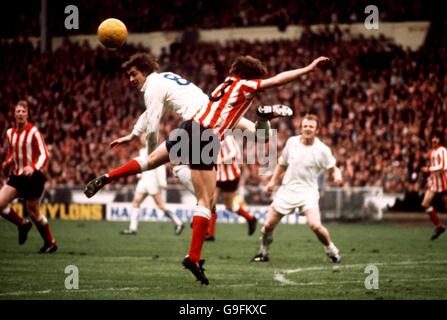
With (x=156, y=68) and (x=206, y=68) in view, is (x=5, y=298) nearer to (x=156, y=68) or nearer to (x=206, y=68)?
(x=156, y=68)

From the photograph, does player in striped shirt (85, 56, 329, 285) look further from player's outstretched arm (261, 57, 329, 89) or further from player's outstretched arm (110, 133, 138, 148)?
player's outstretched arm (110, 133, 138, 148)

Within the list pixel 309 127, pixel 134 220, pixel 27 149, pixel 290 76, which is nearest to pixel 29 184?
pixel 27 149

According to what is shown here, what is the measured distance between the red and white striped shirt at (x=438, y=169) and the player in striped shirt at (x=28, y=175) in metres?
10.5

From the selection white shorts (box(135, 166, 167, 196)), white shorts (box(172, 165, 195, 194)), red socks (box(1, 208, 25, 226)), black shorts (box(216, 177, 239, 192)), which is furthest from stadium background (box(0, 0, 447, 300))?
red socks (box(1, 208, 25, 226))

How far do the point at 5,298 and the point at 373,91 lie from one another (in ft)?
75.9

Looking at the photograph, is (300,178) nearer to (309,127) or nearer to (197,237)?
(309,127)

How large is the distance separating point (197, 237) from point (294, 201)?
3.74 meters

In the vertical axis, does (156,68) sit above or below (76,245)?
above

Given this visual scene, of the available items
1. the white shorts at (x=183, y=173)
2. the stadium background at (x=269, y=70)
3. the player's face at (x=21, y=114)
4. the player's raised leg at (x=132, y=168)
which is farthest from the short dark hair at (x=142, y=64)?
the stadium background at (x=269, y=70)

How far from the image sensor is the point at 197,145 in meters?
9.20

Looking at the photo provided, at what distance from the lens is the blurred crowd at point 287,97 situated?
2722 cm
